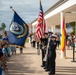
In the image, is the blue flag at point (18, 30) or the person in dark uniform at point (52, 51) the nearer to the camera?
the person in dark uniform at point (52, 51)

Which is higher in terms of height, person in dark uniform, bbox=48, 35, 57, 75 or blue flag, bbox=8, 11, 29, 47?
blue flag, bbox=8, 11, 29, 47

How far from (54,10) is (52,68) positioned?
9805 mm

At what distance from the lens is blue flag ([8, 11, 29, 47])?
662 inches

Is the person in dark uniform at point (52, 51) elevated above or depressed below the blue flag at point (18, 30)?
below

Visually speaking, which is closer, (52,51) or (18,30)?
(52,51)

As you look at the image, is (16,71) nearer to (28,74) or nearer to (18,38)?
(28,74)

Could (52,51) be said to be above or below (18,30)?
below

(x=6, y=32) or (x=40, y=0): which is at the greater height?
(x=40, y=0)

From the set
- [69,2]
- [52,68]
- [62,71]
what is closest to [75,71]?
[62,71]

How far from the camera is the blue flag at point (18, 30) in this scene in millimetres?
16812

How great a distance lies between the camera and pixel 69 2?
16750mm

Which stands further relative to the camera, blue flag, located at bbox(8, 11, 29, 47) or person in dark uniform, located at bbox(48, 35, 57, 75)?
blue flag, located at bbox(8, 11, 29, 47)

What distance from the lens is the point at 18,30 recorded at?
16.7 m

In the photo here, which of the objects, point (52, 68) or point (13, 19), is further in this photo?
point (13, 19)
